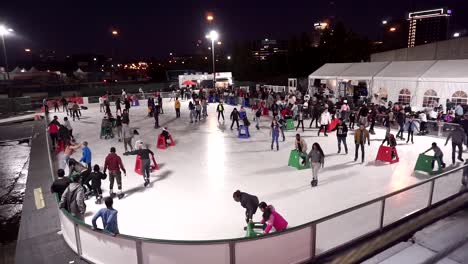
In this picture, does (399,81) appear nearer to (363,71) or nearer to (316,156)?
(363,71)

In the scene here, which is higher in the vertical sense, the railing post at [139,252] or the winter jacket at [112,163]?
the winter jacket at [112,163]

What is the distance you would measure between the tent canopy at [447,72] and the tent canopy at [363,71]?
3914 mm

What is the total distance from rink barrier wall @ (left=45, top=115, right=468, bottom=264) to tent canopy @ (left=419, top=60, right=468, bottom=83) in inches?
532

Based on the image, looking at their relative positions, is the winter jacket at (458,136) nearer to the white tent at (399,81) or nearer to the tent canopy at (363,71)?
the white tent at (399,81)

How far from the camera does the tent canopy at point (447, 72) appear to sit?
17484mm

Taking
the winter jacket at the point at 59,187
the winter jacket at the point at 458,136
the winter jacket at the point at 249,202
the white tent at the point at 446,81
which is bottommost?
the winter jacket at the point at 249,202

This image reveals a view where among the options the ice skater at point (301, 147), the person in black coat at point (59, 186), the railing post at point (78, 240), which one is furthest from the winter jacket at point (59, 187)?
the ice skater at point (301, 147)

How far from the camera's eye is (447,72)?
1839 centimetres

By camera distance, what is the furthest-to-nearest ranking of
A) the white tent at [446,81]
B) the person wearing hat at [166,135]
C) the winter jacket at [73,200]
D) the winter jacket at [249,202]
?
the white tent at [446,81] → the person wearing hat at [166,135] → the winter jacket at [73,200] → the winter jacket at [249,202]

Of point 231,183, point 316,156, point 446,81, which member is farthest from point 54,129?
point 446,81

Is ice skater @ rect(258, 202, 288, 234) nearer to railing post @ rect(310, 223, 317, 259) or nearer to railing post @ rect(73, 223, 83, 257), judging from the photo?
railing post @ rect(310, 223, 317, 259)

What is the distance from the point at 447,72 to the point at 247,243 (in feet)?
60.0

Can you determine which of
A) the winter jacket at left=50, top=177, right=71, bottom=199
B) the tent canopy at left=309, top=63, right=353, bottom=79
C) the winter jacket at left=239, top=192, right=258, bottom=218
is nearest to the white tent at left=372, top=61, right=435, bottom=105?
the tent canopy at left=309, top=63, right=353, bottom=79

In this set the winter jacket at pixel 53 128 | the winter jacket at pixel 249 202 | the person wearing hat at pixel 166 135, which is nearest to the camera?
the winter jacket at pixel 249 202
